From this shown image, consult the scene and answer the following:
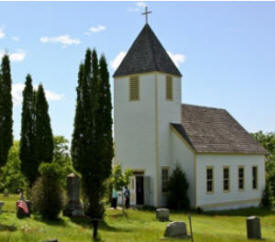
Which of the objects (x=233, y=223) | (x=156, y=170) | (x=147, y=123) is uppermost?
(x=147, y=123)

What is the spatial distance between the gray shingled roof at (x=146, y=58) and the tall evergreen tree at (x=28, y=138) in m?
10.2

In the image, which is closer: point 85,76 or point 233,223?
point 85,76

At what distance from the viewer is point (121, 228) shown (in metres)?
24.1

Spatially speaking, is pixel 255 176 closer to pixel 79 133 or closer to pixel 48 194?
pixel 79 133

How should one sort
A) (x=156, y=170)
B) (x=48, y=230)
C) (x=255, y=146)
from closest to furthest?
(x=48, y=230)
(x=156, y=170)
(x=255, y=146)

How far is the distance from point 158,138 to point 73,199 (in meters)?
12.4

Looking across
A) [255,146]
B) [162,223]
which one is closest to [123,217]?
[162,223]

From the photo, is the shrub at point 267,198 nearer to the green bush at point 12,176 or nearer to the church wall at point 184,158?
the church wall at point 184,158

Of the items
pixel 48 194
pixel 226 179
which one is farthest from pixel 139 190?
pixel 48 194

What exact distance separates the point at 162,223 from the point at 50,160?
307 inches

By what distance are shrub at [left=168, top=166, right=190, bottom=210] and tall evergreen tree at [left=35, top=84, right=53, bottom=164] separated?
34.2 ft

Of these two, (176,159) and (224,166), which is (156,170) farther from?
(224,166)

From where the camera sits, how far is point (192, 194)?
37.1 metres

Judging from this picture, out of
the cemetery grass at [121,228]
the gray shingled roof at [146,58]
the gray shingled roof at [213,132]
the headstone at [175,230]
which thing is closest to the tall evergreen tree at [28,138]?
the cemetery grass at [121,228]
